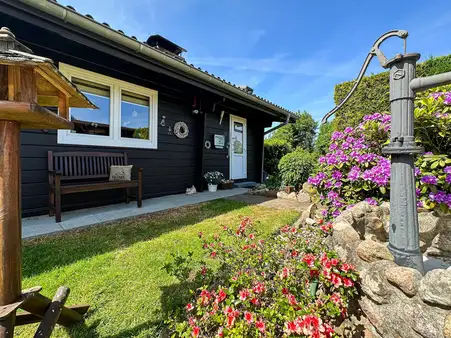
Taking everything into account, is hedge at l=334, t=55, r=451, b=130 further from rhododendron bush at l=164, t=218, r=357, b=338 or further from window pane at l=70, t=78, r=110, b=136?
window pane at l=70, t=78, r=110, b=136

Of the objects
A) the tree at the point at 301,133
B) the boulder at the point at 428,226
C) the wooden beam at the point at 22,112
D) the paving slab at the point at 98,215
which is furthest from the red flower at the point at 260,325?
the tree at the point at 301,133

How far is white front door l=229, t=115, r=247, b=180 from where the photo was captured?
6.44m

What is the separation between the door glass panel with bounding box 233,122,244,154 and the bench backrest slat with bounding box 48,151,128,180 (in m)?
3.53

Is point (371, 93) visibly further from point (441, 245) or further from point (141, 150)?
point (141, 150)

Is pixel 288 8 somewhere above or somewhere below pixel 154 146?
above

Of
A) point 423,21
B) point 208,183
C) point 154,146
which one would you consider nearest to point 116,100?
point 154,146

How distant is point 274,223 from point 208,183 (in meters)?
2.68

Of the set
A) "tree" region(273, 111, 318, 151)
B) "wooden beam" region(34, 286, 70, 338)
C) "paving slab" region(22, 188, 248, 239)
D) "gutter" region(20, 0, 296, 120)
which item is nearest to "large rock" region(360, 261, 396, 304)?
"wooden beam" region(34, 286, 70, 338)

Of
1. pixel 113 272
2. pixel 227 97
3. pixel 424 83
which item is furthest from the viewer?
pixel 227 97

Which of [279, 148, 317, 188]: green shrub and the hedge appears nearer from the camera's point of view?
the hedge

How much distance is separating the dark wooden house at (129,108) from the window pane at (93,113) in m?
0.01

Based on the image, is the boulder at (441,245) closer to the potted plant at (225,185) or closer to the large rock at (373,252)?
the large rock at (373,252)

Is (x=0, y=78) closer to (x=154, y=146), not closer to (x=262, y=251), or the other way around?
(x=262, y=251)

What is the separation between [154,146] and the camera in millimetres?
Answer: 4383
